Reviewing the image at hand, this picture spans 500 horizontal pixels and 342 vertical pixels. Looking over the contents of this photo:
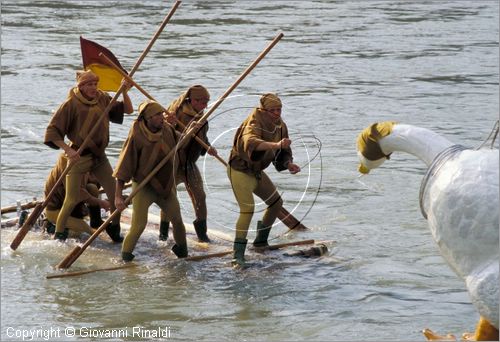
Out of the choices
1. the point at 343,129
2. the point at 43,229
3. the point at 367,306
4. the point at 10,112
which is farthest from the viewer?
the point at 10,112

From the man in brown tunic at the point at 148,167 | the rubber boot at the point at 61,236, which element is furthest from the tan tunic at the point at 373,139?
the rubber boot at the point at 61,236

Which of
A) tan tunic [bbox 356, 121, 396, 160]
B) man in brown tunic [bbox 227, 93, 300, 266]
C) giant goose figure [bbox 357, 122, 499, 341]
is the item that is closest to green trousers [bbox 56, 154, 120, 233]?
man in brown tunic [bbox 227, 93, 300, 266]

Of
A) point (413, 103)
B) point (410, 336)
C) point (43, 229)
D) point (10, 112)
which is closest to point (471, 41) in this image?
point (413, 103)

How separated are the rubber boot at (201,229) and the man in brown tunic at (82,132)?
73 centimetres

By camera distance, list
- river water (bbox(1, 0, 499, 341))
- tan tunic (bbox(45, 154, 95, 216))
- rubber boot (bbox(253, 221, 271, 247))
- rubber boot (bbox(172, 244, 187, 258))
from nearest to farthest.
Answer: river water (bbox(1, 0, 499, 341)), rubber boot (bbox(172, 244, 187, 258)), rubber boot (bbox(253, 221, 271, 247)), tan tunic (bbox(45, 154, 95, 216))

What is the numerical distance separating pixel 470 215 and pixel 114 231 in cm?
514

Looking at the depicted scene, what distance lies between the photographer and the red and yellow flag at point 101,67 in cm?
1148

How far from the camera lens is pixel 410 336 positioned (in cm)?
941

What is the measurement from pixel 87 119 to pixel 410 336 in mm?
3586

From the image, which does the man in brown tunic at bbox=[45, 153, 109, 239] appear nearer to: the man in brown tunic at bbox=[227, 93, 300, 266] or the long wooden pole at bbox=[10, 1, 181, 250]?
the long wooden pole at bbox=[10, 1, 181, 250]

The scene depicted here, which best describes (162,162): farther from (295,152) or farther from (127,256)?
(295,152)

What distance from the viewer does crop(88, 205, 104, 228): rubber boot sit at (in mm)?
11883

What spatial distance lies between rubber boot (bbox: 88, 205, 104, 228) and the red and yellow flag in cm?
114

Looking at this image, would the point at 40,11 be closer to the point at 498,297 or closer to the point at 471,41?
the point at 471,41
